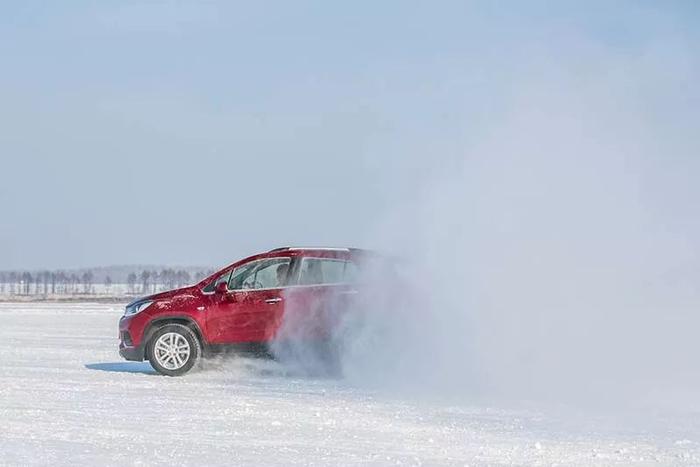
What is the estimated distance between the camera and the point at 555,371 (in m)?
14.9

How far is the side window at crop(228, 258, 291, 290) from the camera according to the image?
53.7ft

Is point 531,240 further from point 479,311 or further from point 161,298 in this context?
point 161,298

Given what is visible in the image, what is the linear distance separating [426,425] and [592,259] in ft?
23.7

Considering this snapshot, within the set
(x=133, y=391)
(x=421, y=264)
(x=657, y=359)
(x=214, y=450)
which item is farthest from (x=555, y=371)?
(x=214, y=450)

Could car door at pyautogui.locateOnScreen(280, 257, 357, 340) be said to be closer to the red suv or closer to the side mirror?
the red suv

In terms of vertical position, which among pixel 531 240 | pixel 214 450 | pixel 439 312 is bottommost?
pixel 214 450

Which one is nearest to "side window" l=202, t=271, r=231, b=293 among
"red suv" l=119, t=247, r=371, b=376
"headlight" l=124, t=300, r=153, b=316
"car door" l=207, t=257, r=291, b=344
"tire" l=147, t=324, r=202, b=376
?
"red suv" l=119, t=247, r=371, b=376

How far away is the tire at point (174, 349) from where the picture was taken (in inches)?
639

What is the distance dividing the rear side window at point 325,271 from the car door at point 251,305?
28 cm

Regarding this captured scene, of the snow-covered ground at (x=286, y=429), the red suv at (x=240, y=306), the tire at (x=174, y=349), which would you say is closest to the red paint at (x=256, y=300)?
the red suv at (x=240, y=306)

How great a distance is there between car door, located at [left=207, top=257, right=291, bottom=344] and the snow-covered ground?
2.18 feet

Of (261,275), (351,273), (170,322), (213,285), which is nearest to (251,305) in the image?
(261,275)

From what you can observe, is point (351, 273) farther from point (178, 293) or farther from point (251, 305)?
point (178, 293)

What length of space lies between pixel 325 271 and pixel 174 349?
8.01 feet
